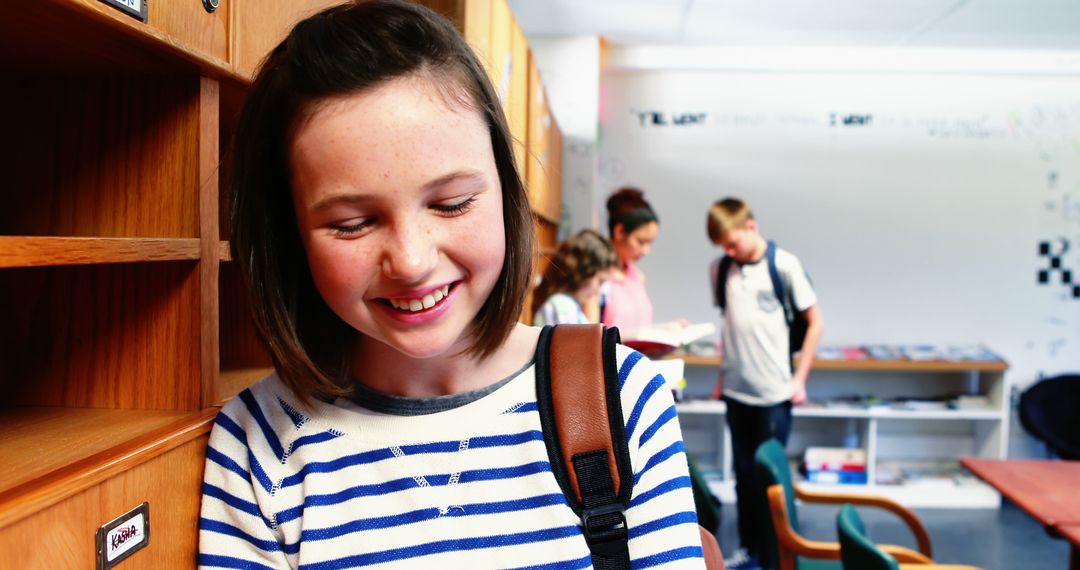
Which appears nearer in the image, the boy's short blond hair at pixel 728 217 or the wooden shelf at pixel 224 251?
the wooden shelf at pixel 224 251

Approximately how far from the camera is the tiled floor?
3879mm

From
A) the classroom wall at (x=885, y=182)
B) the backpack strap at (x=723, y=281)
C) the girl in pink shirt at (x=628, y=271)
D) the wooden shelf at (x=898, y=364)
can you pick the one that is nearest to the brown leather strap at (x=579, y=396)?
the girl in pink shirt at (x=628, y=271)

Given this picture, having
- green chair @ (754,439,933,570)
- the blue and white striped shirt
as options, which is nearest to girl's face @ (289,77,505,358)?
the blue and white striped shirt

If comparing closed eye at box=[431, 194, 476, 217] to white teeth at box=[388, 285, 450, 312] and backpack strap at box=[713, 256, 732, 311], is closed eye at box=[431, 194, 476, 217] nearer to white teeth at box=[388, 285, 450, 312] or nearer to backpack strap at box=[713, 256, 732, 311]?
white teeth at box=[388, 285, 450, 312]

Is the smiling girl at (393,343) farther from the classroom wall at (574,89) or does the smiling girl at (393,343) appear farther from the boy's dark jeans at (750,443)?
the classroom wall at (574,89)

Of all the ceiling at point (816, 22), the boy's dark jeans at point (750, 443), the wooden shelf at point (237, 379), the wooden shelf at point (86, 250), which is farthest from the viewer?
the ceiling at point (816, 22)

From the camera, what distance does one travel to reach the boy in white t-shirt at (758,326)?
353 centimetres

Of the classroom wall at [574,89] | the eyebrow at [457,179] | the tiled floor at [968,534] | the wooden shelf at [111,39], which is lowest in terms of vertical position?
the tiled floor at [968,534]

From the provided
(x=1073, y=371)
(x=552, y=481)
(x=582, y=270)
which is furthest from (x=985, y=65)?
(x=552, y=481)

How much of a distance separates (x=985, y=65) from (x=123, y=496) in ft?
18.6

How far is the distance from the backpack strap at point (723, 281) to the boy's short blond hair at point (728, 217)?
180 millimetres

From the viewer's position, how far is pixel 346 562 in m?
0.80

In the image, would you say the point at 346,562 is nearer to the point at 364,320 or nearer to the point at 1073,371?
the point at 364,320

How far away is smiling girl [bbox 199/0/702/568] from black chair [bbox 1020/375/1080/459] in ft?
16.3
